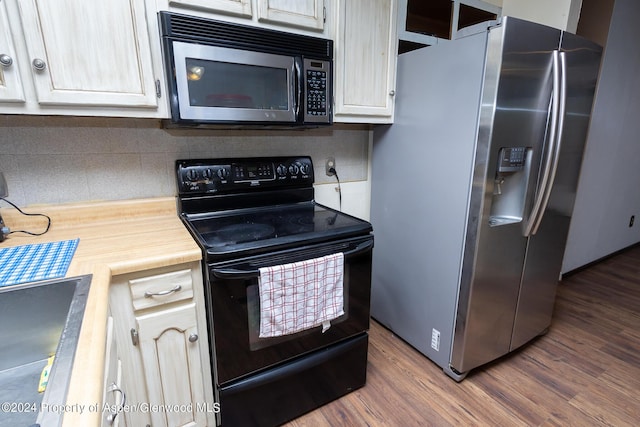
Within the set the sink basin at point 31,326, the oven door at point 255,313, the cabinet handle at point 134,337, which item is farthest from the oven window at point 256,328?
the sink basin at point 31,326

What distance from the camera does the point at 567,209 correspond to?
181 centimetres

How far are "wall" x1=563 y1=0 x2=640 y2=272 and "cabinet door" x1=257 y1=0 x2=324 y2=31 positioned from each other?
2251mm

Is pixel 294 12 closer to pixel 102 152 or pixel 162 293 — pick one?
pixel 102 152

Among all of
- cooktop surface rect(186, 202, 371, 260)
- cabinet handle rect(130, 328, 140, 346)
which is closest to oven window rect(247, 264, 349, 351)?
cooktop surface rect(186, 202, 371, 260)

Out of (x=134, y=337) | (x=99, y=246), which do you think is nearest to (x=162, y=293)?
(x=134, y=337)

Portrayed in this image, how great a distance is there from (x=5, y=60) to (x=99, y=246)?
0.62 metres

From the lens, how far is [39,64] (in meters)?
1.03

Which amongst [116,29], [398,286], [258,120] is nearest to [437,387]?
[398,286]

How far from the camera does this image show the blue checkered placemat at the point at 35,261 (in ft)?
2.95

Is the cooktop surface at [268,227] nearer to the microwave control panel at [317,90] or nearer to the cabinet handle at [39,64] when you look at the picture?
the microwave control panel at [317,90]

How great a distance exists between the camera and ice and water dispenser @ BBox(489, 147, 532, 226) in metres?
1.47

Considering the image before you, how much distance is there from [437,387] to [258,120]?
1.58m

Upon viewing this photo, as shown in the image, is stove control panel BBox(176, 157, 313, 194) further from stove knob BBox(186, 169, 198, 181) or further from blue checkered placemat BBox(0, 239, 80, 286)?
blue checkered placemat BBox(0, 239, 80, 286)

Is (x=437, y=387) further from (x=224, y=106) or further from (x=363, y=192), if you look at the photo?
(x=224, y=106)
